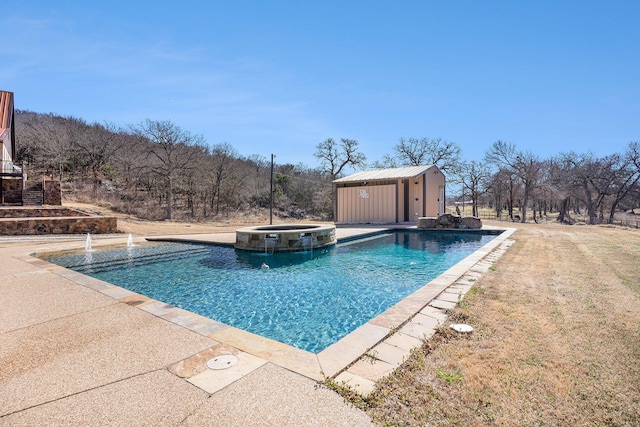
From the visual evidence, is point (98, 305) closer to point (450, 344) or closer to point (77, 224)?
point (450, 344)

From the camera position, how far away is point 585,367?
1908 millimetres

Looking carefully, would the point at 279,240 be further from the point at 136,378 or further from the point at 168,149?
the point at 168,149

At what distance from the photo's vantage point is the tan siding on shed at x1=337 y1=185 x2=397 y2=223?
14961mm

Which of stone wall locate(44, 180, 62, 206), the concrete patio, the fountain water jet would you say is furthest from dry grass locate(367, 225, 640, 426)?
stone wall locate(44, 180, 62, 206)

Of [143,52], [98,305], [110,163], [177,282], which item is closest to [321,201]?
[110,163]

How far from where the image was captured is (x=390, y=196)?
1491 cm

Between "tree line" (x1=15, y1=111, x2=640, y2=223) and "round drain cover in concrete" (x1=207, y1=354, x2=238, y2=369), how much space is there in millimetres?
19194

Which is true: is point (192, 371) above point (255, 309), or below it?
above

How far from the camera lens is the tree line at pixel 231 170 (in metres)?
20.7

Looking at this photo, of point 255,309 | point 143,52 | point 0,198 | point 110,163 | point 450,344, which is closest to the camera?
point 450,344

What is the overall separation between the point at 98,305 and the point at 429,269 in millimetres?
5451

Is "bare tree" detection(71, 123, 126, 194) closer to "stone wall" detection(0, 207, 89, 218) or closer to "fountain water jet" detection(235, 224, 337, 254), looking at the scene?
"stone wall" detection(0, 207, 89, 218)

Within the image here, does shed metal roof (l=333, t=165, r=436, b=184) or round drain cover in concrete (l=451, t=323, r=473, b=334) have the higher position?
shed metal roof (l=333, t=165, r=436, b=184)

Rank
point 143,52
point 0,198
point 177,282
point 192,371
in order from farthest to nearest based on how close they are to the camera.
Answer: point 0,198 → point 143,52 → point 177,282 → point 192,371
